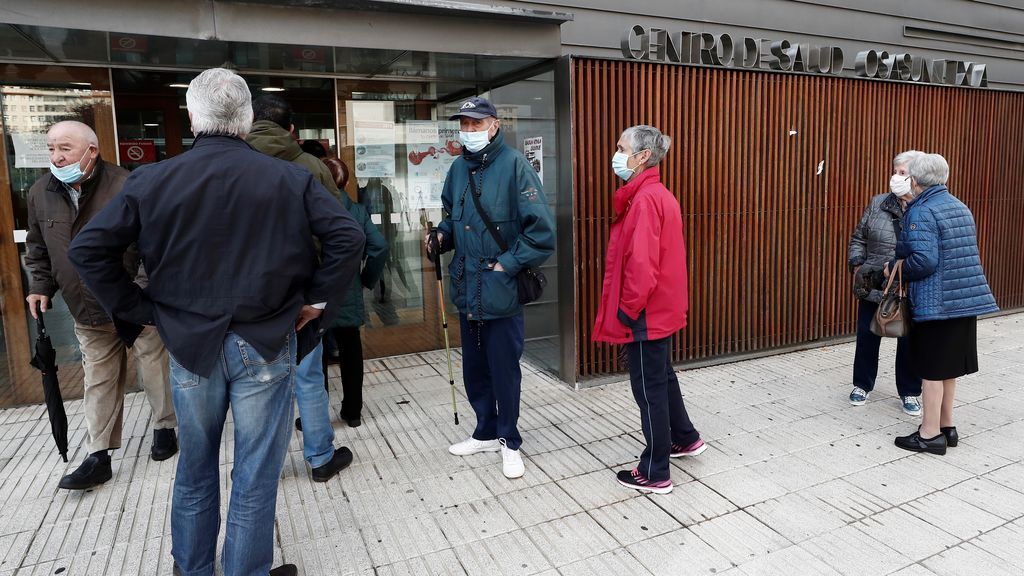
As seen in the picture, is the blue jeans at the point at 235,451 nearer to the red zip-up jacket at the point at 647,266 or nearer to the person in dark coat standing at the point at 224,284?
the person in dark coat standing at the point at 224,284

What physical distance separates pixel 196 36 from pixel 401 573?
3.33m

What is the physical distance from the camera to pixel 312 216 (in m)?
2.59

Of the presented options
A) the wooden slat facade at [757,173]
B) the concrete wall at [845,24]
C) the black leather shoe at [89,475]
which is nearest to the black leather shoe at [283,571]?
the black leather shoe at [89,475]

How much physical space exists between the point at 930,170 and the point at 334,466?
13.0 feet

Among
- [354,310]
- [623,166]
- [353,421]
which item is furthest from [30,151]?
[623,166]

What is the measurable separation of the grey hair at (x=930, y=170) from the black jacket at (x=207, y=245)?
3624 millimetres

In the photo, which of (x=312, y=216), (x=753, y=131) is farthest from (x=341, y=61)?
(x=753, y=131)

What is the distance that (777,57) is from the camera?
649cm

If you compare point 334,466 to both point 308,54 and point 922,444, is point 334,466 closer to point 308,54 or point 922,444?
point 308,54

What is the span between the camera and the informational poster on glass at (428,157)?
6.55 meters

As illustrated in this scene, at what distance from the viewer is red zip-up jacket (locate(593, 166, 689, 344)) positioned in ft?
11.5

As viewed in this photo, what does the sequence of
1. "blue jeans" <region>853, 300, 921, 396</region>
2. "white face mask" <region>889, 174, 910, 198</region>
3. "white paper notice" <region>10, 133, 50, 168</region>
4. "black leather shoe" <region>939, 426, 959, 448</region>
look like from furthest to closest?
"white paper notice" <region>10, 133, 50, 168</region>, "blue jeans" <region>853, 300, 921, 396</region>, "white face mask" <region>889, 174, 910, 198</region>, "black leather shoe" <region>939, 426, 959, 448</region>

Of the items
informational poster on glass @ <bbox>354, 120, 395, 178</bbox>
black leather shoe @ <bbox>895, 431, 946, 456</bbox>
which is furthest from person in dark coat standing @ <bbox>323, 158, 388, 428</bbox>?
black leather shoe @ <bbox>895, 431, 946, 456</bbox>

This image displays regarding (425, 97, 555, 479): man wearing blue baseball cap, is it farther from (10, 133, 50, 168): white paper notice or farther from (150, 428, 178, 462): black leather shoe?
(10, 133, 50, 168): white paper notice
